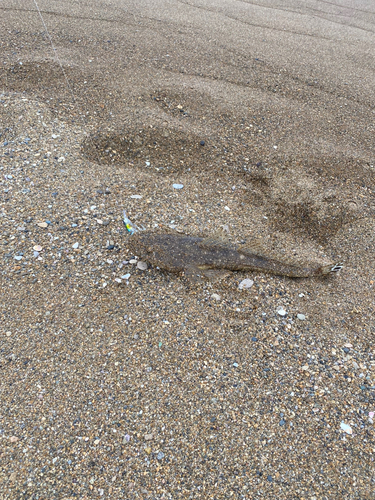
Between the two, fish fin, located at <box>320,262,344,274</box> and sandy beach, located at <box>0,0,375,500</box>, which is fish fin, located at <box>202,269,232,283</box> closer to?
sandy beach, located at <box>0,0,375,500</box>

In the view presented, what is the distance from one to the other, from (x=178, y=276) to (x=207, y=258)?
0.33 metres

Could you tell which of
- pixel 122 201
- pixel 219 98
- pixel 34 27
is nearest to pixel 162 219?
pixel 122 201

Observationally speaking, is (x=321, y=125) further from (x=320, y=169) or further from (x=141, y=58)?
(x=141, y=58)

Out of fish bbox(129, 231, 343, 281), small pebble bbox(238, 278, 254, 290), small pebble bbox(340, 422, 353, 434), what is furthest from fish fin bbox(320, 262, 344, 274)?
small pebble bbox(340, 422, 353, 434)

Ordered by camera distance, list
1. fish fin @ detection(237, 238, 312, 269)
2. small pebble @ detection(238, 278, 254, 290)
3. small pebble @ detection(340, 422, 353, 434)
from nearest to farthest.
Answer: small pebble @ detection(340, 422, 353, 434) < small pebble @ detection(238, 278, 254, 290) < fish fin @ detection(237, 238, 312, 269)

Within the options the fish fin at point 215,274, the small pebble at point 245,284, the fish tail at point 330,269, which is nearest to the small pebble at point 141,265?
the fish fin at point 215,274

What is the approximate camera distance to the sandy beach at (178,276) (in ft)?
6.62

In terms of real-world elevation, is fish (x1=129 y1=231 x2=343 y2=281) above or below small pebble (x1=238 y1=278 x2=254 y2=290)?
above

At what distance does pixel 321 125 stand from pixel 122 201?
121 inches

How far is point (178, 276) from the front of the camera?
300 cm

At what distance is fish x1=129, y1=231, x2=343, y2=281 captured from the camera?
3.02 meters

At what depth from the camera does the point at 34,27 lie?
18.2ft

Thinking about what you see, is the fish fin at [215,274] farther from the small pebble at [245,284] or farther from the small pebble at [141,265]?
the small pebble at [141,265]

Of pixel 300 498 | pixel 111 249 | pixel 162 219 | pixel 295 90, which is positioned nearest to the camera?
pixel 300 498
